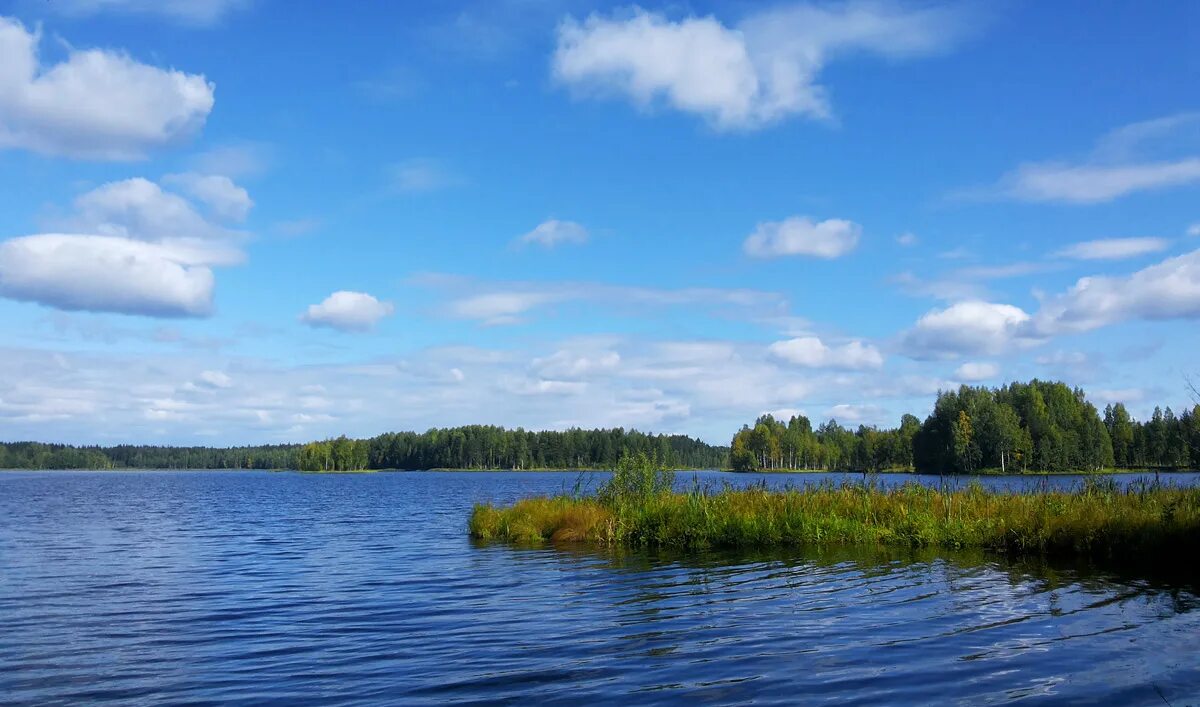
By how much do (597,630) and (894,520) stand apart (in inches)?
647

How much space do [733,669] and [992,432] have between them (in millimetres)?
147272

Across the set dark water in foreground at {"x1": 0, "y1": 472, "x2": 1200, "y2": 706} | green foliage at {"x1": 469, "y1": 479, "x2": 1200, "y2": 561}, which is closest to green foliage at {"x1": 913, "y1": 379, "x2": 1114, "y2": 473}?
green foliage at {"x1": 469, "y1": 479, "x2": 1200, "y2": 561}

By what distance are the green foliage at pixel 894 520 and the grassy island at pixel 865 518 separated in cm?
4

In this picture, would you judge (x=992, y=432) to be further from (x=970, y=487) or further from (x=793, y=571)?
(x=793, y=571)

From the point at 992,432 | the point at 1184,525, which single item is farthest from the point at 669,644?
the point at 992,432

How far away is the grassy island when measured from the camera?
79.8ft

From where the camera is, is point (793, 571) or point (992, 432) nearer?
point (793, 571)

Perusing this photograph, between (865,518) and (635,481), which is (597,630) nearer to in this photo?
(865,518)

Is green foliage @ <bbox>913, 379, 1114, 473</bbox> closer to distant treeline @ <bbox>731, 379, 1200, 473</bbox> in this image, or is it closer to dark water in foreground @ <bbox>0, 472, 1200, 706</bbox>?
distant treeline @ <bbox>731, 379, 1200, 473</bbox>

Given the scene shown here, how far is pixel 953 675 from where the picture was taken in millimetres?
12586

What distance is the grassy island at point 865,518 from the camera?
79.8 ft

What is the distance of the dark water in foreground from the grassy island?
1.76 metres

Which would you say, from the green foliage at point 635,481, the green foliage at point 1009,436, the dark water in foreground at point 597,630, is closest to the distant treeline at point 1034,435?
the green foliage at point 1009,436

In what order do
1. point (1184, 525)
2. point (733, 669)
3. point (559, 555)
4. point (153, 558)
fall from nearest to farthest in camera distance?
1. point (733, 669)
2. point (1184, 525)
3. point (559, 555)
4. point (153, 558)
